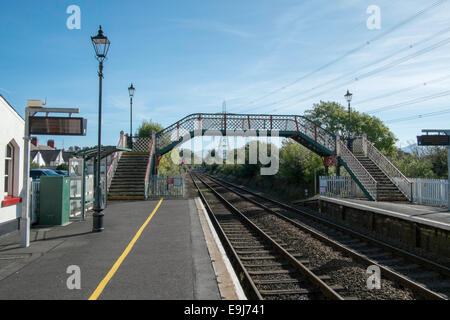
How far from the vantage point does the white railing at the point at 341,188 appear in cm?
2061

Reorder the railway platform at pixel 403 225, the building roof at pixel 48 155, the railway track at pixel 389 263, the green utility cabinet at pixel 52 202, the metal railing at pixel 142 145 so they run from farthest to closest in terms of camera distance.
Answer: the building roof at pixel 48 155
the metal railing at pixel 142 145
the green utility cabinet at pixel 52 202
the railway platform at pixel 403 225
the railway track at pixel 389 263

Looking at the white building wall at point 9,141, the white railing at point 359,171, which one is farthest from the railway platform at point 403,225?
the white building wall at point 9,141

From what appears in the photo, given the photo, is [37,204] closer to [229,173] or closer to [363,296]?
[363,296]

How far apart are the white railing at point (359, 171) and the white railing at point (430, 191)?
197cm

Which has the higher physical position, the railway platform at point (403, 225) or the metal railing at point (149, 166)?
the metal railing at point (149, 166)

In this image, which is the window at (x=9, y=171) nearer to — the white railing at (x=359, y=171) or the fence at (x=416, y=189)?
the fence at (x=416, y=189)

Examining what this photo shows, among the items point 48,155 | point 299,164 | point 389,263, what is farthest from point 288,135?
point 48,155

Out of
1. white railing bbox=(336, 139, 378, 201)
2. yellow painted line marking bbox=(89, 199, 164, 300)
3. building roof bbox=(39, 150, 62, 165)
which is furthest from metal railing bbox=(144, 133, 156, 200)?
building roof bbox=(39, 150, 62, 165)

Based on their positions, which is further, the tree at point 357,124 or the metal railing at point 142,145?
the tree at point 357,124

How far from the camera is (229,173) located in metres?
57.6

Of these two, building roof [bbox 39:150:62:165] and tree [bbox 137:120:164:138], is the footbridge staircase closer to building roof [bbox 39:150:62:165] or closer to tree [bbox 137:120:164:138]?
tree [bbox 137:120:164:138]

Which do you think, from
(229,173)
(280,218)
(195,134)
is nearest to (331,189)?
(280,218)

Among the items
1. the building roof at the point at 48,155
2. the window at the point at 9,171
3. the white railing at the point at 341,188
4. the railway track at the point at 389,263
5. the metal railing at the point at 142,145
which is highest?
the building roof at the point at 48,155

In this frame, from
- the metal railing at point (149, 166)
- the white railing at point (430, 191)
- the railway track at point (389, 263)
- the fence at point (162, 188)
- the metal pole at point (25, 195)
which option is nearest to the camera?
the railway track at point (389, 263)
